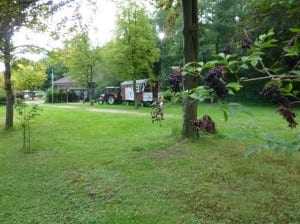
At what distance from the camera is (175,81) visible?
70.6 inches

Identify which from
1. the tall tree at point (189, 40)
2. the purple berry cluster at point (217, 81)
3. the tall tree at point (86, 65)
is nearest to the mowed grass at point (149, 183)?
the tall tree at point (189, 40)

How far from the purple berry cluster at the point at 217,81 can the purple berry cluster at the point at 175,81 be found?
284 millimetres

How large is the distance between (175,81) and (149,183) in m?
4.11

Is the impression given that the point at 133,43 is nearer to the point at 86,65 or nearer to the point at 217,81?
the point at 86,65

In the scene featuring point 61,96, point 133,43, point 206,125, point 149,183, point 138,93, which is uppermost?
point 133,43

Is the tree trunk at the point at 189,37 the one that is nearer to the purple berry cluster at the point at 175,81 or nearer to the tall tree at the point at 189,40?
the tall tree at the point at 189,40

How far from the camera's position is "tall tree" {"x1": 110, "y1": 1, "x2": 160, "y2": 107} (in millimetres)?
24297

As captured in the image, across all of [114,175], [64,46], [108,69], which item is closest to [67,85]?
[108,69]

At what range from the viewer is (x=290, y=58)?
168 centimetres

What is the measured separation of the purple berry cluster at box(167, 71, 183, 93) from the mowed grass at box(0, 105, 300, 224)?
2.06 ft

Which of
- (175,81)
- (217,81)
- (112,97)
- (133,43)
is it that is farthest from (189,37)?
(112,97)

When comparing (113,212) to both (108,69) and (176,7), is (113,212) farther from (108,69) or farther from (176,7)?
(108,69)

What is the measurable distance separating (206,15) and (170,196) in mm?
23875

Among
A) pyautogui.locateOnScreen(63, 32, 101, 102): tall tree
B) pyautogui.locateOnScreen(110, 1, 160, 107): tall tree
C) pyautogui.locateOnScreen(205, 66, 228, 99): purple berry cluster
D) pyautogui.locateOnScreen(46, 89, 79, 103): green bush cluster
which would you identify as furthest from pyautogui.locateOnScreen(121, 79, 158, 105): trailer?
pyautogui.locateOnScreen(205, 66, 228, 99): purple berry cluster
